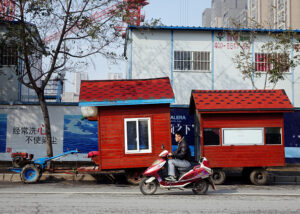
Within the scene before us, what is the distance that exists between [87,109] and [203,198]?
5042 millimetres

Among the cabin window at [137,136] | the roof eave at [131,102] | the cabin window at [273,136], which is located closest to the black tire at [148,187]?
the cabin window at [137,136]

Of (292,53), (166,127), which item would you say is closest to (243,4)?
(292,53)

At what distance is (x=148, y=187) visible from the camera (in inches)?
364

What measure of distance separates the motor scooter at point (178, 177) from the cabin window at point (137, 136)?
2.27 meters

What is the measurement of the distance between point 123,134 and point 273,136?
4.88 metres

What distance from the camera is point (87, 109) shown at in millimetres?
11945

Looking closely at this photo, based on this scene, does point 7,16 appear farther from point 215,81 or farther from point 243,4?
point 243,4

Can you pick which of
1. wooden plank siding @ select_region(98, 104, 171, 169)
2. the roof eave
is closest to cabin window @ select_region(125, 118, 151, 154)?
wooden plank siding @ select_region(98, 104, 171, 169)

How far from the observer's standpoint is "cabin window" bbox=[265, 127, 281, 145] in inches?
476

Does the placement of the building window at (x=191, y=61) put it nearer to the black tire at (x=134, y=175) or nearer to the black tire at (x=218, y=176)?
the black tire at (x=218, y=176)

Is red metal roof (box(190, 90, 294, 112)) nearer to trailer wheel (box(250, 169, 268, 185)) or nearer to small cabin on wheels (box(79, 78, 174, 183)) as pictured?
small cabin on wheels (box(79, 78, 174, 183))

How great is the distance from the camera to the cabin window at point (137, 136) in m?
11.7

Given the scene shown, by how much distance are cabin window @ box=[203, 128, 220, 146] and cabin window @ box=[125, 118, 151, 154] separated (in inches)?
72.3

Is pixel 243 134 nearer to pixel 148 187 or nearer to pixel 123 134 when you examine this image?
pixel 123 134
